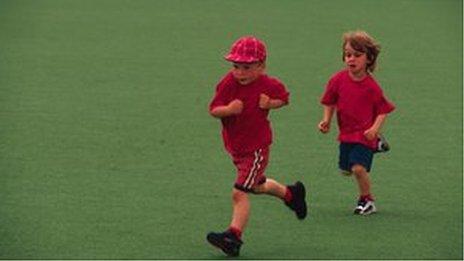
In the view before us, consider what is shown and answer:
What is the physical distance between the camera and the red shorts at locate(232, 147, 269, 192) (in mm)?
6844

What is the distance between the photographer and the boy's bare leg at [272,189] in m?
7.20

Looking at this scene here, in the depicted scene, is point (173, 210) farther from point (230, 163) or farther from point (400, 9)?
point (400, 9)

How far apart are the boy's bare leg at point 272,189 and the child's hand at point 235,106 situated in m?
0.62

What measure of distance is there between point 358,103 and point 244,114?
86 cm

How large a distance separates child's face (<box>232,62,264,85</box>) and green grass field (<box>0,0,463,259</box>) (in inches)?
35.8

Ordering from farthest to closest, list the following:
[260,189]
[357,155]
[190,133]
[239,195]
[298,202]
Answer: [190,133], [357,155], [298,202], [260,189], [239,195]

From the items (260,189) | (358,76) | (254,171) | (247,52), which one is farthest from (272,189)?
(247,52)

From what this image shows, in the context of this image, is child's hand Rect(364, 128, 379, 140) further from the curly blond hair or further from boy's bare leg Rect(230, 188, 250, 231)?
boy's bare leg Rect(230, 188, 250, 231)

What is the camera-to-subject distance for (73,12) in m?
14.1

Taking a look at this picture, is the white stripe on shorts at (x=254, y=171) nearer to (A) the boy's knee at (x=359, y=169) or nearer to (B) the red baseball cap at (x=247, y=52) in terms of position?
(B) the red baseball cap at (x=247, y=52)

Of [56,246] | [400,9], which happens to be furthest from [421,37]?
[56,246]

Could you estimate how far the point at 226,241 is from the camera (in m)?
6.60

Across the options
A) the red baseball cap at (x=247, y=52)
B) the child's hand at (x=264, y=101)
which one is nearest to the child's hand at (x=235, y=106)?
the child's hand at (x=264, y=101)

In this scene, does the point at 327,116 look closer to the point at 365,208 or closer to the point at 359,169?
the point at 359,169
